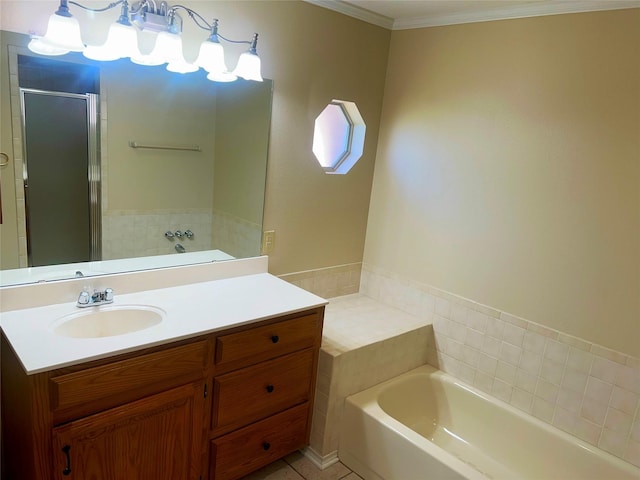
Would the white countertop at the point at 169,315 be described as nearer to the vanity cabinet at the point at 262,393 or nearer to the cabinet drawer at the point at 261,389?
the vanity cabinet at the point at 262,393

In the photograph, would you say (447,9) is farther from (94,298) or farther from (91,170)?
(94,298)

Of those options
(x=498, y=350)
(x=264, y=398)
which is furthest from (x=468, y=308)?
(x=264, y=398)

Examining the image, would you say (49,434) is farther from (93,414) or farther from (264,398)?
(264,398)

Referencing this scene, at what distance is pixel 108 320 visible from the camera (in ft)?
5.64

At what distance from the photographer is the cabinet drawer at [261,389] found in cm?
175

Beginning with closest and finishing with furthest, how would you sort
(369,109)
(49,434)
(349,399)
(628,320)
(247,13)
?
(49,434) < (628,320) < (247,13) < (349,399) < (369,109)

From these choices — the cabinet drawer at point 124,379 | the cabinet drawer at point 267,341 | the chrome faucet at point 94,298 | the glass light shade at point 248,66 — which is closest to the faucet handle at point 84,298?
the chrome faucet at point 94,298

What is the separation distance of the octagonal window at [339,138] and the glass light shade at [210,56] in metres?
0.90

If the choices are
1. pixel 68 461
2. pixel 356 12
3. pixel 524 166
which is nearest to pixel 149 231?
pixel 68 461

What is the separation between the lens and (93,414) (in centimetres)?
139

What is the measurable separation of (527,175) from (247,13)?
1510 millimetres

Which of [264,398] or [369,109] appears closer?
[264,398]

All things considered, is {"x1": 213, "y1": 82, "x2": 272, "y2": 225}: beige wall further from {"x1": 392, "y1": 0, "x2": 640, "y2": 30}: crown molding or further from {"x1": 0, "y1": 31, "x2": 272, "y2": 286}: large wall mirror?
{"x1": 392, "y1": 0, "x2": 640, "y2": 30}: crown molding

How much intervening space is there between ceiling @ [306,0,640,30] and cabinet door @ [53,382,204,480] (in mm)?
1957
